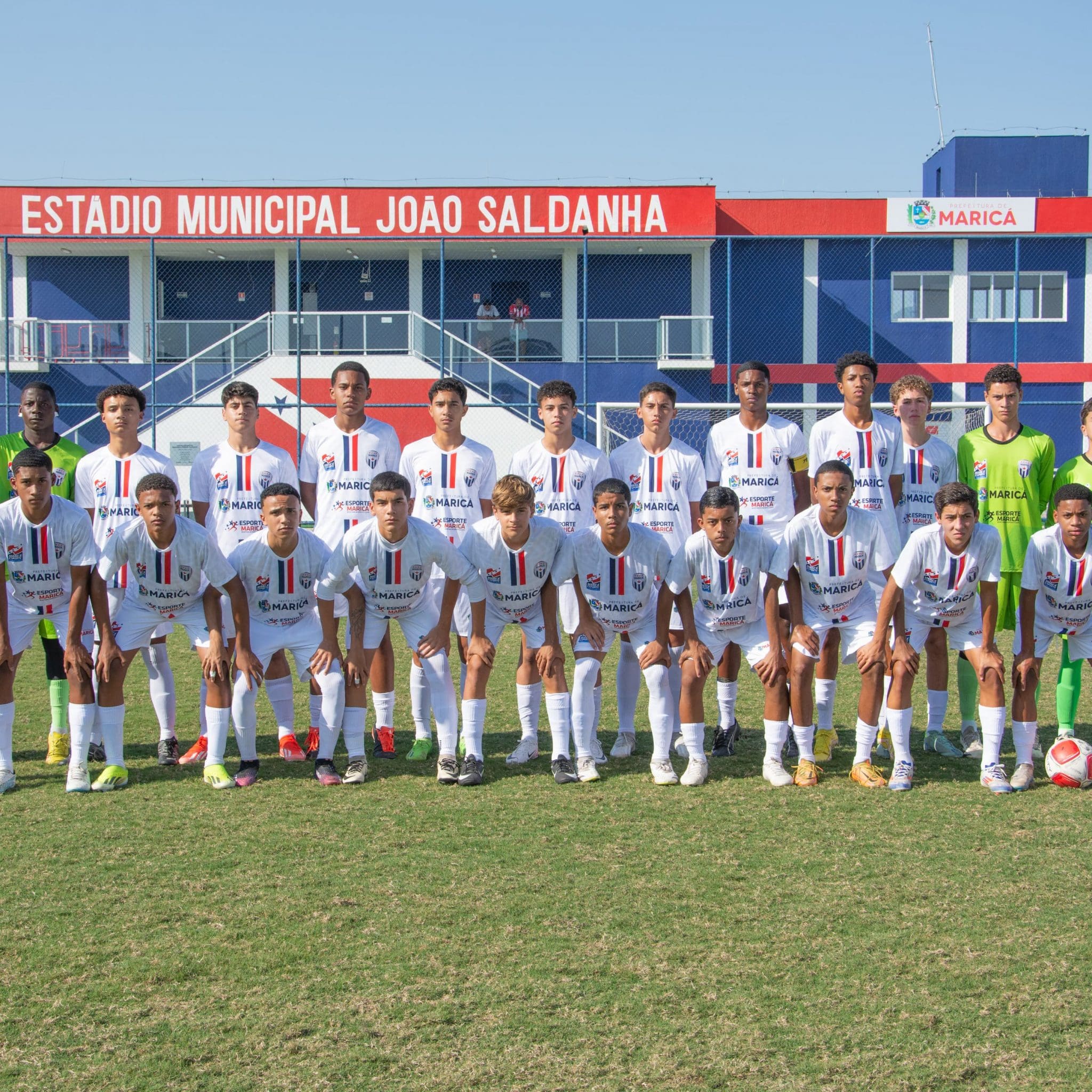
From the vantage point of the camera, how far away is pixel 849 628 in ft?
17.9

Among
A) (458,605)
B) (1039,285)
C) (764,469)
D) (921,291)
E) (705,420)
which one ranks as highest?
(1039,285)

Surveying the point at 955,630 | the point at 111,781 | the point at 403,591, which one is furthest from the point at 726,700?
the point at 111,781

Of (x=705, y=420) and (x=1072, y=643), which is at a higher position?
(x=705, y=420)

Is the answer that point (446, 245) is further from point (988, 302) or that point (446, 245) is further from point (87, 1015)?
point (87, 1015)

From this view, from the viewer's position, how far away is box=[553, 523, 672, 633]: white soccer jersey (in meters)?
5.47

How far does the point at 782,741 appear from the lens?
5.36 metres

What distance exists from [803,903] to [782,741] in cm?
162

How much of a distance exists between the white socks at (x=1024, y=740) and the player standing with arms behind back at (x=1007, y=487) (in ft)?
2.64

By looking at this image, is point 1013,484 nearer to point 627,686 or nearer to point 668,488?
point 668,488

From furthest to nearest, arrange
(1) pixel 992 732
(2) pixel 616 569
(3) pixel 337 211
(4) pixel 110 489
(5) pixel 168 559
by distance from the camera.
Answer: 1. (3) pixel 337 211
2. (4) pixel 110 489
3. (2) pixel 616 569
4. (5) pixel 168 559
5. (1) pixel 992 732

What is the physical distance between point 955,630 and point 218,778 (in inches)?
135

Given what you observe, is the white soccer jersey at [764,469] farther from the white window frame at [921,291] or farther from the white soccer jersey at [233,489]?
the white window frame at [921,291]

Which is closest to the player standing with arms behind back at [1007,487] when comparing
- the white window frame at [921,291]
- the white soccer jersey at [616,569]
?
the white soccer jersey at [616,569]

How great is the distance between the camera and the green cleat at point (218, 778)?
5.27 m
